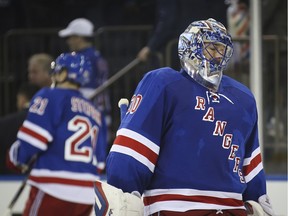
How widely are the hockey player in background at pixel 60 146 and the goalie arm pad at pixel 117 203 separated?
2179mm

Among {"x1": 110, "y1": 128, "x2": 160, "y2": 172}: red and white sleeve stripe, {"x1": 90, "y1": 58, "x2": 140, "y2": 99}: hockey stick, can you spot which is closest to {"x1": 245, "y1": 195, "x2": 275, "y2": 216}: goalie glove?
{"x1": 110, "y1": 128, "x2": 160, "y2": 172}: red and white sleeve stripe

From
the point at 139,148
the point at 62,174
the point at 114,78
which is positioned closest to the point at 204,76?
the point at 139,148

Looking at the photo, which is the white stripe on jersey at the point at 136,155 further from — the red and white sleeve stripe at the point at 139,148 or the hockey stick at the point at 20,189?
the hockey stick at the point at 20,189

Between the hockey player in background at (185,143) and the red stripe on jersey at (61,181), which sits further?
the red stripe on jersey at (61,181)

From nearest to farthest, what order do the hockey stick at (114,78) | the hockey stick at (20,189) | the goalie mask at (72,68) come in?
the hockey stick at (20,189)
the goalie mask at (72,68)
the hockey stick at (114,78)

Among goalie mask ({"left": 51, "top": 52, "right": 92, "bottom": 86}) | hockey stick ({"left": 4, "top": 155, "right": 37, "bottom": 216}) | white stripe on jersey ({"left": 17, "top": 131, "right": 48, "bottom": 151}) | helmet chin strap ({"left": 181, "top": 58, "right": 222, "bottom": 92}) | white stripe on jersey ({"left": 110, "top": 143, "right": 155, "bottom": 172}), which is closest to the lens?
white stripe on jersey ({"left": 110, "top": 143, "right": 155, "bottom": 172})

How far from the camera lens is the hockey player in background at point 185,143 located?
3266mm

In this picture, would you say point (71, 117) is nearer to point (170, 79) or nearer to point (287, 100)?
point (287, 100)

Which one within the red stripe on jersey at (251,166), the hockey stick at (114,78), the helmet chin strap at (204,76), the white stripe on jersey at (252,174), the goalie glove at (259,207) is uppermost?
the helmet chin strap at (204,76)

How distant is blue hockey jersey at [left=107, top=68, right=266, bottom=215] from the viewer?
3264 mm

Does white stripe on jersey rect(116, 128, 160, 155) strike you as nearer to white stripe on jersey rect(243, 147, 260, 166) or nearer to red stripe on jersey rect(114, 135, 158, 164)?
red stripe on jersey rect(114, 135, 158, 164)

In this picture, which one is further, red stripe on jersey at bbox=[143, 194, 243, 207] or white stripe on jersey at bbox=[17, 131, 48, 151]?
white stripe on jersey at bbox=[17, 131, 48, 151]

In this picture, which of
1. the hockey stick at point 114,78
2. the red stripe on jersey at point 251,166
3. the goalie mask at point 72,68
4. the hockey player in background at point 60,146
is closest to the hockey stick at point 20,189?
the hockey player in background at point 60,146

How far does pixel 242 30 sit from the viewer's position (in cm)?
670
